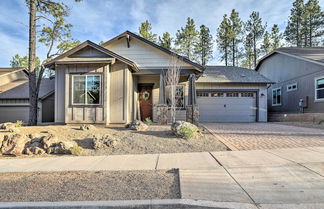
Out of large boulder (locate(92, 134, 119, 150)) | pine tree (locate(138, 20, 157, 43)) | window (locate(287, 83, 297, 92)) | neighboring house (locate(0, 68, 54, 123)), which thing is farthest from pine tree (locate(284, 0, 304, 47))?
neighboring house (locate(0, 68, 54, 123))

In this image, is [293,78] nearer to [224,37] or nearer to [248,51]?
[248,51]

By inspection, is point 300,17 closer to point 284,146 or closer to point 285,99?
point 285,99

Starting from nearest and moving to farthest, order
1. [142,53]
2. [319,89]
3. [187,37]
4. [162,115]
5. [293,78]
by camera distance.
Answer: [162,115] → [142,53] → [319,89] → [293,78] → [187,37]

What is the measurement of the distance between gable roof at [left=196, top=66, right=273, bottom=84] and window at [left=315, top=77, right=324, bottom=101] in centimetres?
313

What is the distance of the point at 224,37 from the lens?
993 inches

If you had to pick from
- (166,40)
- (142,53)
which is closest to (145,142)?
(142,53)

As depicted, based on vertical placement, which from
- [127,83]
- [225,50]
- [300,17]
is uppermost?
[300,17]

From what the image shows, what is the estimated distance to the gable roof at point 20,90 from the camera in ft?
46.2

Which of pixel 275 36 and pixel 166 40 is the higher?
pixel 275 36

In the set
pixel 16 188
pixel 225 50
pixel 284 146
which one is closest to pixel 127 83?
pixel 16 188

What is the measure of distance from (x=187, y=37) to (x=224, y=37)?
590cm

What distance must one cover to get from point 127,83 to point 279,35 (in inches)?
1041

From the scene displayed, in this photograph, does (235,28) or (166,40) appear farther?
(235,28)

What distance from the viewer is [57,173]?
13.1ft
